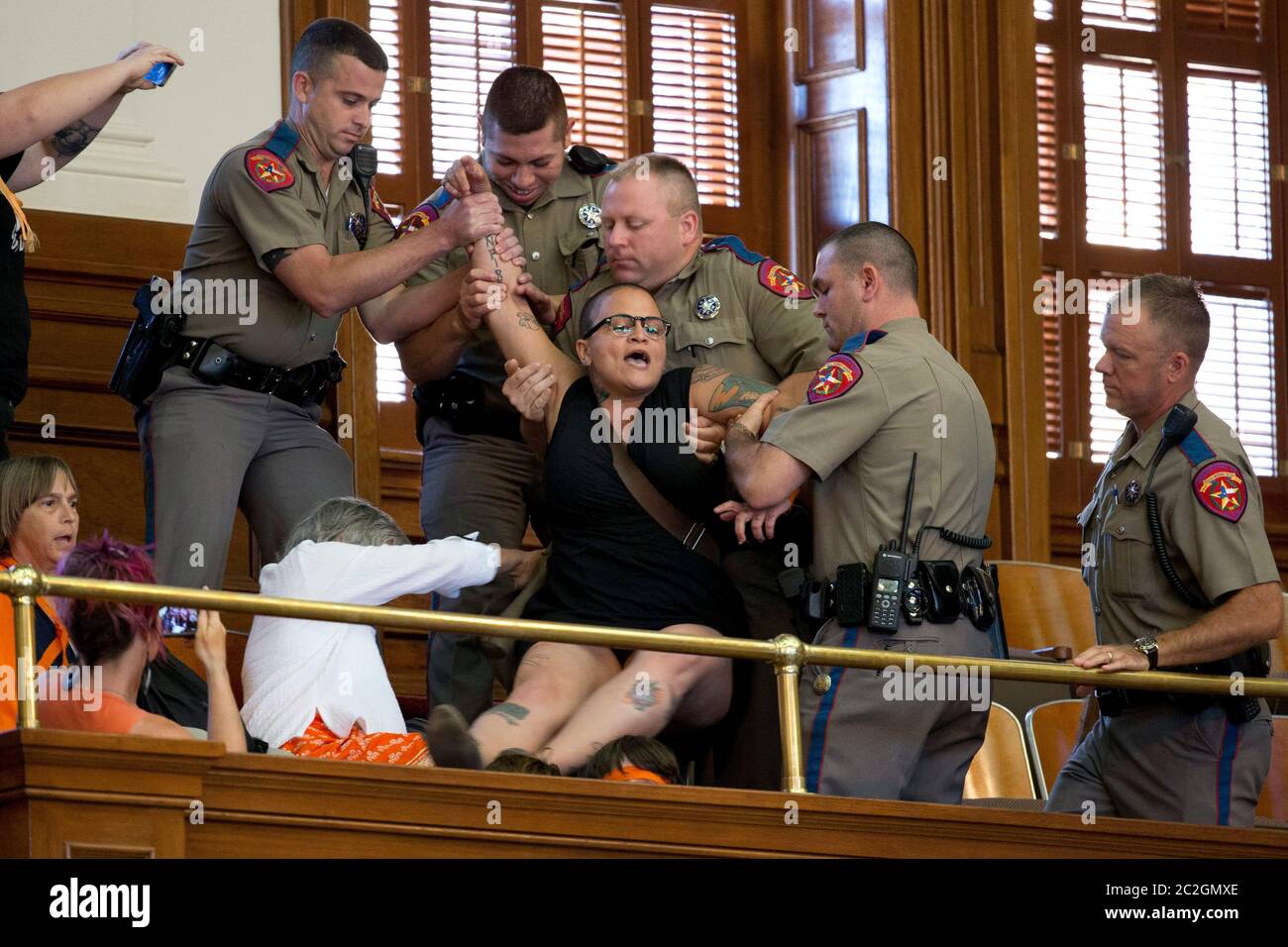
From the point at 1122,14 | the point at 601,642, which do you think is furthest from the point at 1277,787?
the point at 1122,14

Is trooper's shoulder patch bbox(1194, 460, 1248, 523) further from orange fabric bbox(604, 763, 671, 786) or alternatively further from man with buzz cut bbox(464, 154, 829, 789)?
orange fabric bbox(604, 763, 671, 786)

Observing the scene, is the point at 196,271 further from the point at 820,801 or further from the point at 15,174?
the point at 820,801

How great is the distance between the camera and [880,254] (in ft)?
13.5

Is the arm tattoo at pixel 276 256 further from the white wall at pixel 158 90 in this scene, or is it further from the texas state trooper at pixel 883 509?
the white wall at pixel 158 90

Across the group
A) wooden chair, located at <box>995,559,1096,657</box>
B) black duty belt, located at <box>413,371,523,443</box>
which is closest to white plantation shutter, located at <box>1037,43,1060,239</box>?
wooden chair, located at <box>995,559,1096,657</box>

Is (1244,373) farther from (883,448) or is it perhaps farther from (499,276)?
(883,448)

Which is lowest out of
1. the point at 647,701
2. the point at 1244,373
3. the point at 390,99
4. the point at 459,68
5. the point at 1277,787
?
the point at 1277,787

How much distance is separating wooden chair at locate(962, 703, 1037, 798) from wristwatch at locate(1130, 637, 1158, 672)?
1385 mm

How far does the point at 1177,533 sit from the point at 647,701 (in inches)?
43.4

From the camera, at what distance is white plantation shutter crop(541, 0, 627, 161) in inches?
283
